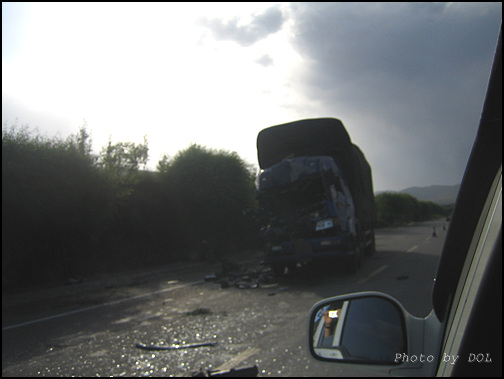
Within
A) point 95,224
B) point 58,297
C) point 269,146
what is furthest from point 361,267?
point 95,224

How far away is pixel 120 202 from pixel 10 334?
9.75m

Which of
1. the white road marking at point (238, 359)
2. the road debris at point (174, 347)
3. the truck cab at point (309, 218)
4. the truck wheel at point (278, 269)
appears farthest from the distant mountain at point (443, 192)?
the truck wheel at point (278, 269)

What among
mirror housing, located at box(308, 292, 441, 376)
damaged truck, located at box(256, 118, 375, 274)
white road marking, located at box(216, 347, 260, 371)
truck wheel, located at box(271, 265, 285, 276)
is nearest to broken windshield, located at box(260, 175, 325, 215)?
damaged truck, located at box(256, 118, 375, 274)

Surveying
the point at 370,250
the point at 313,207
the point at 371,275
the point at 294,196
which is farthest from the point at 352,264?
the point at 370,250

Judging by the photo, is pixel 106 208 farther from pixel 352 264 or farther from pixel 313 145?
pixel 313 145

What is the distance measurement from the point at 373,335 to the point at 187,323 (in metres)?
5.35

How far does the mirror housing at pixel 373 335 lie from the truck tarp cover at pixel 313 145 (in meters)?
4.18

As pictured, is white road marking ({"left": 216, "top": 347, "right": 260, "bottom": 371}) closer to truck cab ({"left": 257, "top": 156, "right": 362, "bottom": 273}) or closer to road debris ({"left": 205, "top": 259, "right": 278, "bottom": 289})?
truck cab ({"left": 257, "top": 156, "right": 362, "bottom": 273})

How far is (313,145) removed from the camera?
8.65m

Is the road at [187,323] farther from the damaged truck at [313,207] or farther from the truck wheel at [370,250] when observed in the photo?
the truck wheel at [370,250]

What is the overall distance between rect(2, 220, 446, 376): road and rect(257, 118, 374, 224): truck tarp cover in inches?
94.4

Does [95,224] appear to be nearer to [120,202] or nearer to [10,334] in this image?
[120,202]

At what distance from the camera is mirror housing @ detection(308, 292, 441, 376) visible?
1762 millimetres

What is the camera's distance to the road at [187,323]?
16.0 feet
